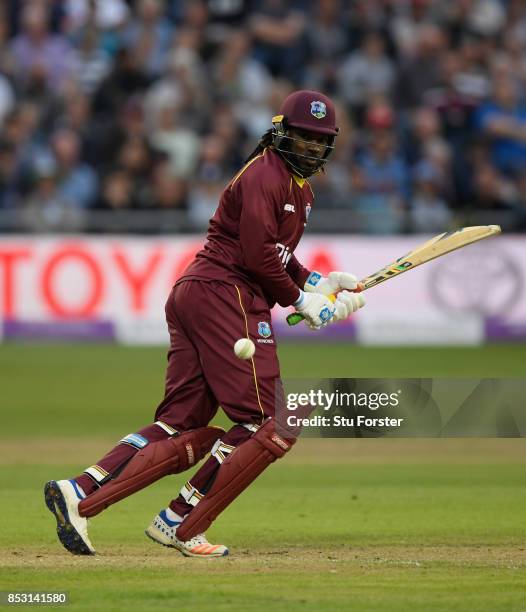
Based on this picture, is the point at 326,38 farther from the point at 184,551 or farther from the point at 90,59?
the point at 184,551

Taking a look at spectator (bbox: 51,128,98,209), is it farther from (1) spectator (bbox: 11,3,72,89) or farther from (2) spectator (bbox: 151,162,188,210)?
(1) spectator (bbox: 11,3,72,89)

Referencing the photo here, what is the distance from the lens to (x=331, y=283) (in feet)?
23.2

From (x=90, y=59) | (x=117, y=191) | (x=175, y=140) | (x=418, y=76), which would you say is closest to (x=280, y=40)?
(x=418, y=76)

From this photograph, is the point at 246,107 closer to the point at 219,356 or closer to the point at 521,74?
the point at 521,74

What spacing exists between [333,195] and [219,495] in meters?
10.8

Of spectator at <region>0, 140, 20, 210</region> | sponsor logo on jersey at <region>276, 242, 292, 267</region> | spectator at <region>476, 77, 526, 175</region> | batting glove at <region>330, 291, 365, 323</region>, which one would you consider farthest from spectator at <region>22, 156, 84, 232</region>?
batting glove at <region>330, 291, 365, 323</region>

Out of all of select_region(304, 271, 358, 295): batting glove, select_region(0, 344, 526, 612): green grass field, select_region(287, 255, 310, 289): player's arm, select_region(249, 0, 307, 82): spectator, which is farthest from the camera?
select_region(249, 0, 307, 82): spectator

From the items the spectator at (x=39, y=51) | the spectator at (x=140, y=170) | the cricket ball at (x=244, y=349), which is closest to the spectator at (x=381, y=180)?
the spectator at (x=140, y=170)

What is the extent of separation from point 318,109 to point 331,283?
0.88m

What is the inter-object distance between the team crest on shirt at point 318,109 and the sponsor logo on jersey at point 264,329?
102 cm

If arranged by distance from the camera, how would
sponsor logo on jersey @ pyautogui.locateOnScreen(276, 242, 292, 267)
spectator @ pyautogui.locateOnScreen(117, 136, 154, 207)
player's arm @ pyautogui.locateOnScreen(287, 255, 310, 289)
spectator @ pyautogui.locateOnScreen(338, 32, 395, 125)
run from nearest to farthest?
1. sponsor logo on jersey @ pyautogui.locateOnScreen(276, 242, 292, 267)
2. player's arm @ pyautogui.locateOnScreen(287, 255, 310, 289)
3. spectator @ pyautogui.locateOnScreen(117, 136, 154, 207)
4. spectator @ pyautogui.locateOnScreen(338, 32, 395, 125)

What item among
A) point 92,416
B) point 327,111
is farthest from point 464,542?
point 92,416

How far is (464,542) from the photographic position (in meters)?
7.26

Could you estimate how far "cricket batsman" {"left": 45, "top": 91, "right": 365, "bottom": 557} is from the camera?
260 inches
